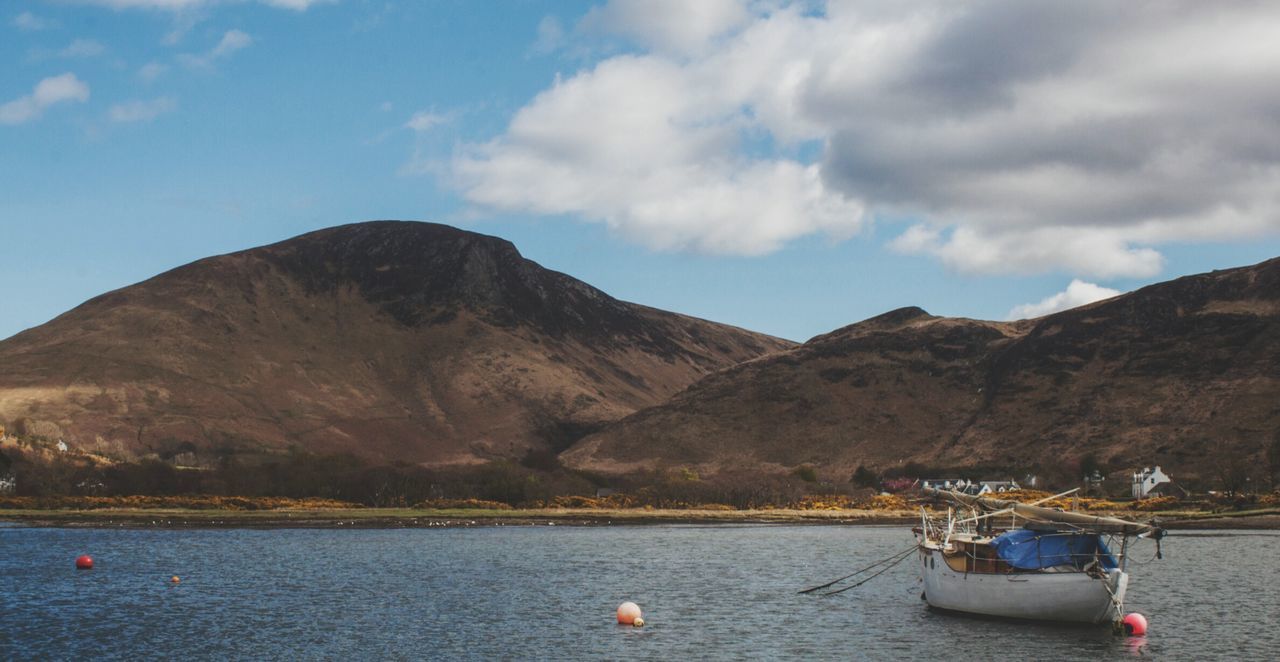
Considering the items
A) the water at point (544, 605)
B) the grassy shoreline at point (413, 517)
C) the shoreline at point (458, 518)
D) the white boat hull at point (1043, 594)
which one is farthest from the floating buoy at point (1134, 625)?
the grassy shoreline at point (413, 517)

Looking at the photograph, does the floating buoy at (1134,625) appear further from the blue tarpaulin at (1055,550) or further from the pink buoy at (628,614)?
the pink buoy at (628,614)

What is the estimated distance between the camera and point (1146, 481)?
177500 mm

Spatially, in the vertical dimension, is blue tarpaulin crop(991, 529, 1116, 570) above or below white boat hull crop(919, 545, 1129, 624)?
above

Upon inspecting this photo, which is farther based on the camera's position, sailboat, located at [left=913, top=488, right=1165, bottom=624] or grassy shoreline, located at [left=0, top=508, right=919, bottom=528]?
grassy shoreline, located at [left=0, top=508, right=919, bottom=528]

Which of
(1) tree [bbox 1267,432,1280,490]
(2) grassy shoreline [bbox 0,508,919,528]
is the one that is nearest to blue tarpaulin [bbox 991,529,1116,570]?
(2) grassy shoreline [bbox 0,508,919,528]

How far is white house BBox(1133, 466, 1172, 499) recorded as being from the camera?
176m

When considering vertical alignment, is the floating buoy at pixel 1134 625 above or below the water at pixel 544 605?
above

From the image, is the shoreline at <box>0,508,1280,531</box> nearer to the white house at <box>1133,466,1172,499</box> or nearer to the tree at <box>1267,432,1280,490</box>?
the tree at <box>1267,432,1280,490</box>

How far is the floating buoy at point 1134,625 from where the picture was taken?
49.8 m

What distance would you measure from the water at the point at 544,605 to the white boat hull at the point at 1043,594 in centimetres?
67

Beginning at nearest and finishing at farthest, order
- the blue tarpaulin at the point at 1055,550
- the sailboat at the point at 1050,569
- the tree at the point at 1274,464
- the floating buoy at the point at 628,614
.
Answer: the sailboat at the point at 1050,569
the blue tarpaulin at the point at 1055,550
the floating buoy at the point at 628,614
the tree at the point at 1274,464

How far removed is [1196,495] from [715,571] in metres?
111

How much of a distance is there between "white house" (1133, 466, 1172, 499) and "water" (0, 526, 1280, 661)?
238 feet

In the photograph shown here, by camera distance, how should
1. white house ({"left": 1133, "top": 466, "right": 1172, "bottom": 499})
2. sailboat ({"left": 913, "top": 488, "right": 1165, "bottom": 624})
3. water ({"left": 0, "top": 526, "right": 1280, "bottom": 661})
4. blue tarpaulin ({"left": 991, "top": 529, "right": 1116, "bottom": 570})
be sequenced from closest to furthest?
1. water ({"left": 0, "top": 526, "right": 1280, "bottom": 661})
2. sailboat ({"left": 913, "top": 488, "right": 1165, "bottom": 624})
3. blue tarpaulin ({"left": 991, "top": 529, "right": 1116, "bottom": 570})
4. white house ({"left": 1133, "top": 466, "right": 1172, "bottom": 499})
